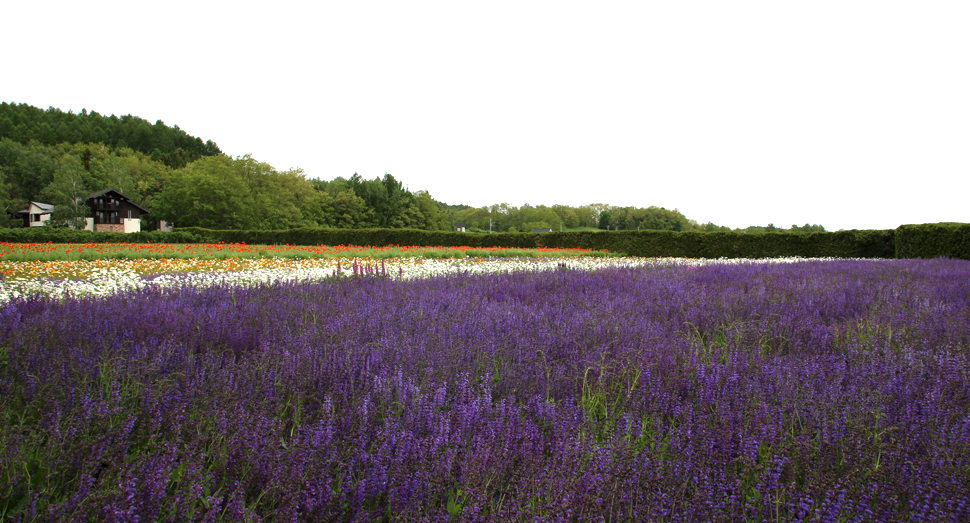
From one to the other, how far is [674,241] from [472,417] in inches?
893

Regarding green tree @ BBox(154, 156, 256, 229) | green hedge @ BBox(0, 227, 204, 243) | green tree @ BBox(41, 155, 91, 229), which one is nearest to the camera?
green hedge @ BBox(0, 227, 204, 243)

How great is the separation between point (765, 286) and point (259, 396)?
5.86m

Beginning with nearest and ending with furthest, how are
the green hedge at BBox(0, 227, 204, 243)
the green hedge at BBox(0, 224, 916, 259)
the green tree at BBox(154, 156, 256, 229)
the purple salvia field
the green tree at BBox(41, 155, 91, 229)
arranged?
the purple salvia field, the green hedge at BBox(0, 224, 916, 259), the green hedge at BBox(0, 227, 204, 243), the green tree at BBox(154, 156, 256, 229), the green tree at BBox(41, 155, 91, 229)

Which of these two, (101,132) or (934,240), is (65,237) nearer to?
(934,240)

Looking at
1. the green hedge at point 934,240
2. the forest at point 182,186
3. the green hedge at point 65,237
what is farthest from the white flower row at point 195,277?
the forest at point 182,186

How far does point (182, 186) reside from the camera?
172ft

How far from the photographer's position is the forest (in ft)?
163

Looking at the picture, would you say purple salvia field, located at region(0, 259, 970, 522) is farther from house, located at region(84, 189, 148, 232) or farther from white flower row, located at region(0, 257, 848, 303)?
house, located at region(84, 189, 148, 232)

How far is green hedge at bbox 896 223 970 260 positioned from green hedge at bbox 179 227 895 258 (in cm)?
130

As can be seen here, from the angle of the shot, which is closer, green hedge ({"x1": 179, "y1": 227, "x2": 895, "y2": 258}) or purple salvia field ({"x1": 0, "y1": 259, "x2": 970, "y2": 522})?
purple salvia field ({"x1": 0, "y1": 259, "x2": 970, "y2": 522})

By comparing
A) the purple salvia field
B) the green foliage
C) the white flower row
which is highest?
the green foliage

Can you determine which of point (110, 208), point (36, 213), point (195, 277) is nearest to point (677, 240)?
point (195, 277)

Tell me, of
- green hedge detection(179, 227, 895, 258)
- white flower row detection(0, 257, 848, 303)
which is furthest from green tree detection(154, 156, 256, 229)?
white flower row detection(0, 257, 848, 303)

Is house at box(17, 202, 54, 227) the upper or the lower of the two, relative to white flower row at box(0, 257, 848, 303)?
upper
